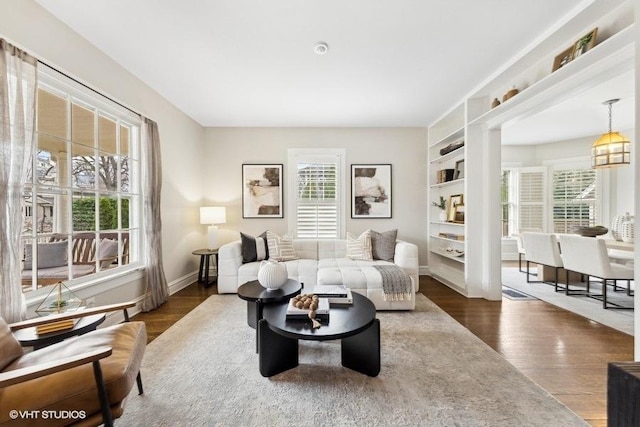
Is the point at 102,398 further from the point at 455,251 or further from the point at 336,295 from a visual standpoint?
the point at 455,251

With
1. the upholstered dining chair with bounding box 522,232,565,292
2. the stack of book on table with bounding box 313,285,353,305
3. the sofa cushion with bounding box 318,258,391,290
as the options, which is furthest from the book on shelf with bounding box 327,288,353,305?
the upholstered dining chair with bounding box 522,232,565,292

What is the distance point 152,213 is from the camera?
3127 mm

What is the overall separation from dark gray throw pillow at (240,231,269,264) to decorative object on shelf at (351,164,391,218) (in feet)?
5.55

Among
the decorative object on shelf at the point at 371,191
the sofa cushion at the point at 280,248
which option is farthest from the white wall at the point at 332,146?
the sofa cushion at the point at 280,248

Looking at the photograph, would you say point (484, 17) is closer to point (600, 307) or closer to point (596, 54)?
point (596, 54)

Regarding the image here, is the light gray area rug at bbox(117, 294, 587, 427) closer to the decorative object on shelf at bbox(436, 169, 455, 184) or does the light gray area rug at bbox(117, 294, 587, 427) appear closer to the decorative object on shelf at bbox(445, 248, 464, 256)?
the decorative object on shelf at bbox(445, 248, 464, 256)

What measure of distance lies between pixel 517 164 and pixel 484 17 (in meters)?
5.14

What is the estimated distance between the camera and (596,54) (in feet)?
6.36

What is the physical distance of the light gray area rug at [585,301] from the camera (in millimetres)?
2704

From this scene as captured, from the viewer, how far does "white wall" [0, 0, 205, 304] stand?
188 centimetres

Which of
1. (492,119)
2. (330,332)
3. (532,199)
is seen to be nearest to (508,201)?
(532,199)

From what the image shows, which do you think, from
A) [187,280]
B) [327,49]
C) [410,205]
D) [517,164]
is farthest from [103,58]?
[517,164]

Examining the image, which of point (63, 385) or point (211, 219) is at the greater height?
point (211, 219)

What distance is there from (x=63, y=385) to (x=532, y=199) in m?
7.78
